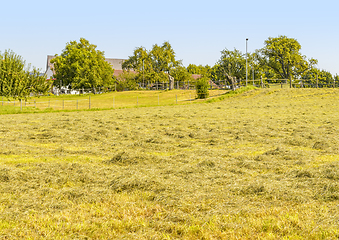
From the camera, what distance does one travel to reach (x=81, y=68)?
6656 cm

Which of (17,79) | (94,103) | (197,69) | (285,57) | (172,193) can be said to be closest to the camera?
(172,193)

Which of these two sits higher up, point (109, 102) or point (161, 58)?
point (161, 58)

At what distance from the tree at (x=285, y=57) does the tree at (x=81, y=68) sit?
34.3 meters

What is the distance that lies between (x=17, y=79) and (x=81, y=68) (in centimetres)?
4041

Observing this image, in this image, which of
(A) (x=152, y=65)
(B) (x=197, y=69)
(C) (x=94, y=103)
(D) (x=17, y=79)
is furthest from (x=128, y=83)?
(D) (x=17, y=79)

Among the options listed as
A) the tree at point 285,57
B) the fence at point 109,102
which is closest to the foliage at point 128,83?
the fence at point 109,102

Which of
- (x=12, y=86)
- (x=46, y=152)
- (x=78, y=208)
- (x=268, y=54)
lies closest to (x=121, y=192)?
(x=78, y=208)

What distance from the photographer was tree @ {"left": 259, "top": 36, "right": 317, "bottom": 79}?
65250mm

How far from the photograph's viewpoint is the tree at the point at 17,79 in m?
26.6

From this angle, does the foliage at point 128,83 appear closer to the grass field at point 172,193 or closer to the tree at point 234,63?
the tree at point 234,63

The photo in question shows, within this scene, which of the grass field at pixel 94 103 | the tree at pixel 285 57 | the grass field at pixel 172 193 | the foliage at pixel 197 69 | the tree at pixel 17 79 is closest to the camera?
the grass field at pixel 172 193

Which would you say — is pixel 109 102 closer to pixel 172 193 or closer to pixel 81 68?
pixel 81 68

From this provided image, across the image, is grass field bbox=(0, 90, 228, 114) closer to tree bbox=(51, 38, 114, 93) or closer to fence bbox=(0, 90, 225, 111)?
fence bbox=(0, 90, 225, 111)

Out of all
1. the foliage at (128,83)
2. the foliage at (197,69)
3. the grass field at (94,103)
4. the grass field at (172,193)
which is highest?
the foliage at (197,69)
